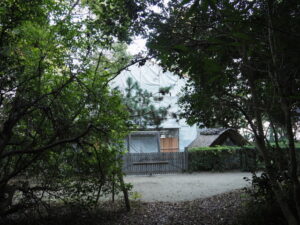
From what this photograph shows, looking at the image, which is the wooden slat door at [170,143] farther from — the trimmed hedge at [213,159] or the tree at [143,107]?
the tree at [143,107]

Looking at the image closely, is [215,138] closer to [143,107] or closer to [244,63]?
[143,107]

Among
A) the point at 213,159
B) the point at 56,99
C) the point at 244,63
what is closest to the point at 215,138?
the point at 213,159

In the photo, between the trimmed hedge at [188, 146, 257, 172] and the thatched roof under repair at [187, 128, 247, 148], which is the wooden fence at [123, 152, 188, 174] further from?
the thatched roof under repair at [187, 128, 247, 148]


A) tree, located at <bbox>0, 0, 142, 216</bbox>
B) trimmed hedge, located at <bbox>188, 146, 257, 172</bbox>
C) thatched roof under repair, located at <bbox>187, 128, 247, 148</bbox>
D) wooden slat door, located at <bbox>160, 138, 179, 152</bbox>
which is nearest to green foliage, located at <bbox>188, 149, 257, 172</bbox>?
trimmed hedge, located at <bbox>188, 146, 257, 172</bbox>

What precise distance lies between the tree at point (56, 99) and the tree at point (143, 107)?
0.66 ft

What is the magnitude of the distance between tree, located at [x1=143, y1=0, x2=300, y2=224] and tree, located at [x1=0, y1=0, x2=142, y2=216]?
1.18 m

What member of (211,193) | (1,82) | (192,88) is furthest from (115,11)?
(211,193)

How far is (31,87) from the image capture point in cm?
397

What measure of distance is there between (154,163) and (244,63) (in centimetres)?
1146

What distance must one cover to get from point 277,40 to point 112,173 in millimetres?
4883

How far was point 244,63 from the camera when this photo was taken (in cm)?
357

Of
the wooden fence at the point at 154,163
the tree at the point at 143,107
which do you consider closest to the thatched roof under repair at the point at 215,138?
the wooden fence at the point at 154,163

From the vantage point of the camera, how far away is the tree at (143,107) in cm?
510

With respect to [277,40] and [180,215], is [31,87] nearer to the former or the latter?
[277,40]
